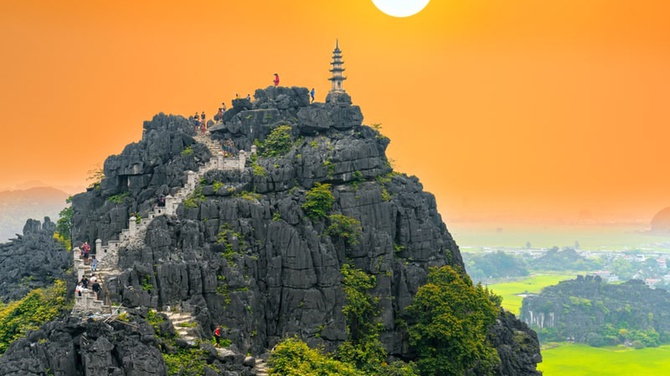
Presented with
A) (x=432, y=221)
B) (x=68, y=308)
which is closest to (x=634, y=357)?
(x=432, y=221)

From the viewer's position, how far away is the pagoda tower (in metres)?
71.3

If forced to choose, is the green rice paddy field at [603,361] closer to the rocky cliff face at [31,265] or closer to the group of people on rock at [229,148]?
the group of people on rock at [229,148]

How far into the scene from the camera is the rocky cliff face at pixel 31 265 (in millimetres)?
68812

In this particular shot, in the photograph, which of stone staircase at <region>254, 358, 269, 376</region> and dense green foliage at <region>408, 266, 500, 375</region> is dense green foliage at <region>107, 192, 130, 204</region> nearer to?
stone staircase at <region>254, 358, 269, 376</region>

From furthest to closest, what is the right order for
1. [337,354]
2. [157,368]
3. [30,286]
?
1. [30,286]
2. [337,354]
3. [157,368]

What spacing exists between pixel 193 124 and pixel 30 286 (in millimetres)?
20415

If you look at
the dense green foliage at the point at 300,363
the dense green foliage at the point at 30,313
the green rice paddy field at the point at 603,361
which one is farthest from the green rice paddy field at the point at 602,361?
the dense green foliage at the point at 30,313

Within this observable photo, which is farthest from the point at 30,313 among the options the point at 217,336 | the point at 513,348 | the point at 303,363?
the point at 513,348

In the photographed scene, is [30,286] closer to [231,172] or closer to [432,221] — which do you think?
[231,172]

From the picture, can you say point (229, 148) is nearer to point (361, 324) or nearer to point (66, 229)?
point (361, 324)

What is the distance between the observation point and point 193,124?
69938mm

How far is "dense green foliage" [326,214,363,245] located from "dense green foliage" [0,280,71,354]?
19.8m

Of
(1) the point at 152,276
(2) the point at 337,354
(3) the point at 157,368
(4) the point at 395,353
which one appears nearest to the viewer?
(3) the point at 157,368

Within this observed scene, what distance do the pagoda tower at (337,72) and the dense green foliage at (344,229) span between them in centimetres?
1583
